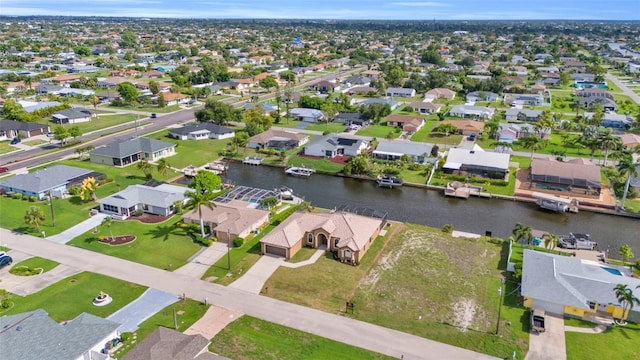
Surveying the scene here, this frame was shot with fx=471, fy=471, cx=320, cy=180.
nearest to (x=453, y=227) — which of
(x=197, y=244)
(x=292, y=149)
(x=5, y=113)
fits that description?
(x=197, y=244)

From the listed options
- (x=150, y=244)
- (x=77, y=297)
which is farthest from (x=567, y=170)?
(x=77, y=297)

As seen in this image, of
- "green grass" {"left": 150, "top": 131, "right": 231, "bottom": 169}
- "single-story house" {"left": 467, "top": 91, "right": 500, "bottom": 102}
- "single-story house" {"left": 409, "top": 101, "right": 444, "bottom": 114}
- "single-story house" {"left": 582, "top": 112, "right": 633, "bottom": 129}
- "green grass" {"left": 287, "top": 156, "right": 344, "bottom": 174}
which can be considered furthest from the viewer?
"single-story house" {"left": 467, "top": 91, "right": 500, "bottom": 102}

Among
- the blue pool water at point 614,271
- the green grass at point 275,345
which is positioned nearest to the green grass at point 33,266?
the green grass at point 275,345

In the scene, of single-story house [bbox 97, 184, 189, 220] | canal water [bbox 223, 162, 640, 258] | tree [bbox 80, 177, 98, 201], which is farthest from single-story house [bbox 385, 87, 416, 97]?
tree [bbox 80, 177, 98, 201]

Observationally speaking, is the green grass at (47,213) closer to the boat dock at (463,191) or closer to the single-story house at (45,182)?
the single-story house at (45,182)

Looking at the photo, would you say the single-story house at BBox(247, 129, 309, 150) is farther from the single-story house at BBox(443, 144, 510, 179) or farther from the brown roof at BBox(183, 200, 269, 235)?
the brown roof at BBox(183, 200, 269, 235)

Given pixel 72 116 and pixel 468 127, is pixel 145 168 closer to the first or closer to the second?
pixel 72 116
